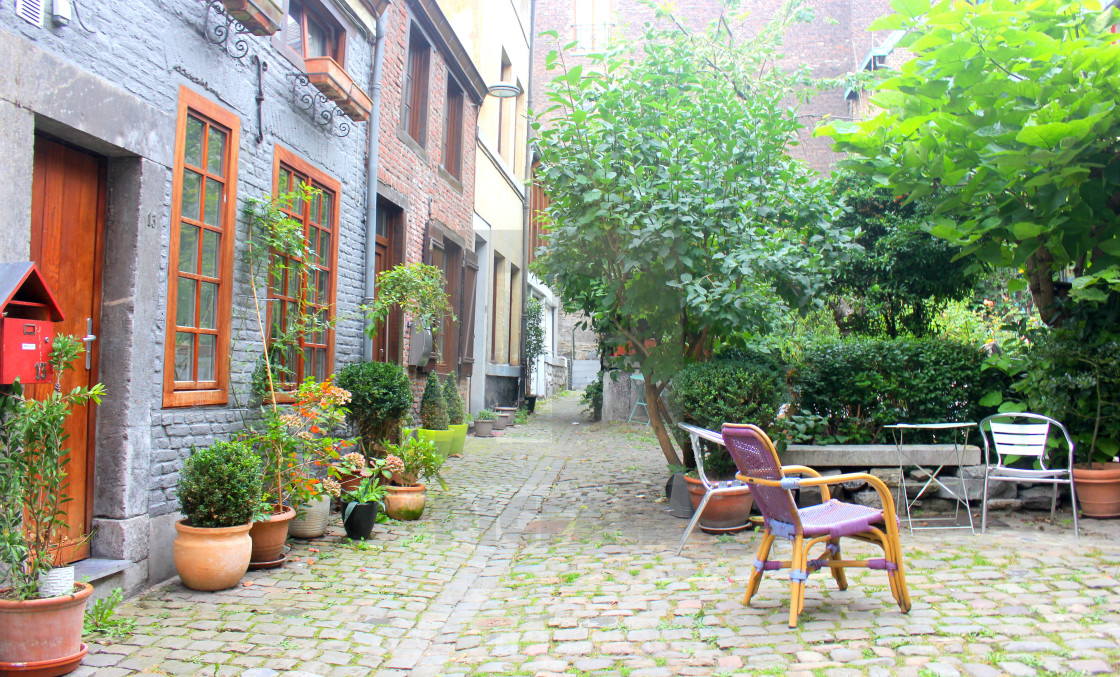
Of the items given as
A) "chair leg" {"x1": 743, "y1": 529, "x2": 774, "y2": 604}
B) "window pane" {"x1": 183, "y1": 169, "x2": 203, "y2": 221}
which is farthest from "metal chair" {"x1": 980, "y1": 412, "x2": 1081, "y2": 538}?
"window pane" {"x1": 183, "y1": 169, "x2": 203, "y2": 221}

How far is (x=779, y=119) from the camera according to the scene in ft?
20.2

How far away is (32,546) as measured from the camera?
315cm

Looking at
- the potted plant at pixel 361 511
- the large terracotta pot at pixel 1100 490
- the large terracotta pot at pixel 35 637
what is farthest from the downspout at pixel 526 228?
the large terracotta pot at pixel 35 637

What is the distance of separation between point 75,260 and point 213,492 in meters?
1.41

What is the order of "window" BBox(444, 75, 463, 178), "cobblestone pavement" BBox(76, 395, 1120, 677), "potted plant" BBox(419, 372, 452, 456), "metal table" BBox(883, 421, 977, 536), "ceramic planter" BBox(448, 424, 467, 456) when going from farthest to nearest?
"window" BBox(444, 75, 463, 178) → "ceramic planter" BBox(448, 424, 467, 456) → "potted plant" BBox(419, 372, 452, 456) → "metal table" BBox(883, 421, 977, 536) → "cobblestone pavement" BBox(76, 395, 1120, 677)

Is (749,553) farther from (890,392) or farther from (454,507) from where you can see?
(454,507)

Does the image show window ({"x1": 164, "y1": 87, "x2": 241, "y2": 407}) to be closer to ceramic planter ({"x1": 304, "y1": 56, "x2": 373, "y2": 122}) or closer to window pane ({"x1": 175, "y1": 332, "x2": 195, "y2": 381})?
window pane ({"x1": 175, "y1": 332, "x2": 195, "y2": 381})

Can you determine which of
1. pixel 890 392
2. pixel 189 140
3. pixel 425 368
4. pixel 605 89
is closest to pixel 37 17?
pixel 189 140

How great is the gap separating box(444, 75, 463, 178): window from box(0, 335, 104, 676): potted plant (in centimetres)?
869

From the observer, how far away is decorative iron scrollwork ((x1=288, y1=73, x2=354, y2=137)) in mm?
6090

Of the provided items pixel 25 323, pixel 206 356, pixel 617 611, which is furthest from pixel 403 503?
pixel 25 323

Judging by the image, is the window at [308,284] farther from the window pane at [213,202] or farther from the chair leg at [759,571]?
the chair leg at [759,571]

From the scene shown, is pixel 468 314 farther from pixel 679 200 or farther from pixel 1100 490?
pixel 1100 490

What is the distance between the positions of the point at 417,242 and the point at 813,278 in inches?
200
